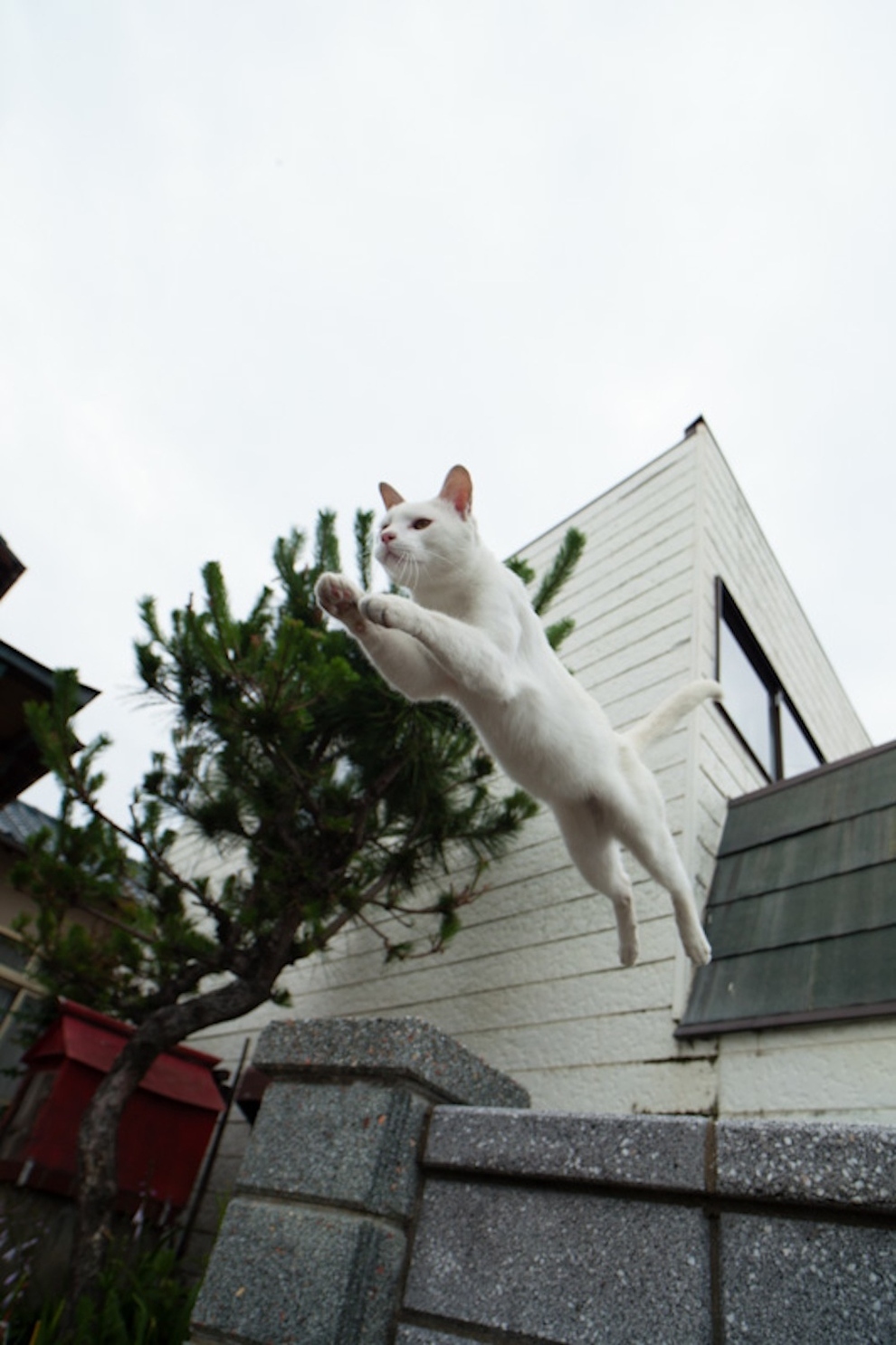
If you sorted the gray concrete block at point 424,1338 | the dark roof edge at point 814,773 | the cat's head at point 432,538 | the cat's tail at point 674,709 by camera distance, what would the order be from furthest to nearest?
1. the dark roof edge at point 814,773
2. the cat's tail at point 674,709
3. the cat's head at point 432,538
4. the gray concrete block at point 424,1338

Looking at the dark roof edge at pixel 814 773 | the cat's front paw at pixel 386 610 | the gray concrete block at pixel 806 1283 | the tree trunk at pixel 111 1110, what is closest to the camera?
the gray concrete block at pixel 806 1283

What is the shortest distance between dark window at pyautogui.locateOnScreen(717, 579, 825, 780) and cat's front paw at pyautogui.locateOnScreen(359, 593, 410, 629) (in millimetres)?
3564

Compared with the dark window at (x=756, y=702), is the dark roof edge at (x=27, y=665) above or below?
below

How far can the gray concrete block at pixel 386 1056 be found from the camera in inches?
71.5

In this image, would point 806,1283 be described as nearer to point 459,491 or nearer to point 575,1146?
point 575,1146

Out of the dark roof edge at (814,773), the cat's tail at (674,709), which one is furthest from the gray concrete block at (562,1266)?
the dark roof edge at (814,773)

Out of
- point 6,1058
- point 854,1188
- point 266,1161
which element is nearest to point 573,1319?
point 854,1188

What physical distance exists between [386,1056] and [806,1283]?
0.93m

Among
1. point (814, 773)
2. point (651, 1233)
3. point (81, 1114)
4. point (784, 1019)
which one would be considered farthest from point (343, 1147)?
point (81, 1114)

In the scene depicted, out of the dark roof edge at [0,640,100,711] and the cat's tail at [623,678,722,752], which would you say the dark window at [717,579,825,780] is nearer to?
the cat's tail at [623,678,722,752]

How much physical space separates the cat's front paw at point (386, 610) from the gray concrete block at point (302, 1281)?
130 cm

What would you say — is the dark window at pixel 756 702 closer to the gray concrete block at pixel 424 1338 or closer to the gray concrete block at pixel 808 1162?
the gray concrete block at pixel 808 1162

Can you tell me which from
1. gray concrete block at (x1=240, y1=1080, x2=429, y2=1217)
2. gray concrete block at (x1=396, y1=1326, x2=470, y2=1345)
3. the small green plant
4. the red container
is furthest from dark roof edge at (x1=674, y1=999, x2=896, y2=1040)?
the red container

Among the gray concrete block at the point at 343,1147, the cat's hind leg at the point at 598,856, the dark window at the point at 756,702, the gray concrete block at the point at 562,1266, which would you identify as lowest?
the gray concrete block at the point at 562,1266
